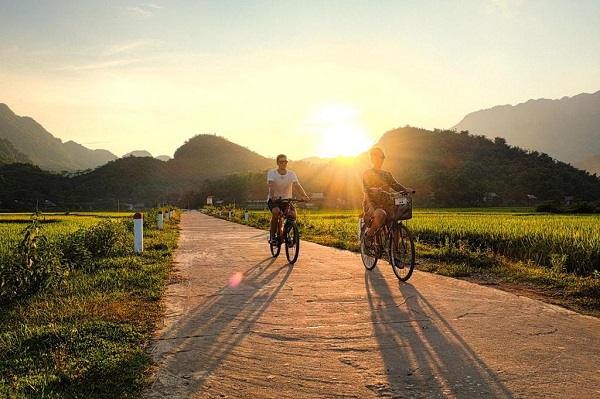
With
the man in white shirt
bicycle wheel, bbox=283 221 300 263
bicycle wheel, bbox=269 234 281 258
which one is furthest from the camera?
bicycle wheel, bbox=269 234 281 258

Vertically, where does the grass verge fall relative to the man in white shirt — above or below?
below

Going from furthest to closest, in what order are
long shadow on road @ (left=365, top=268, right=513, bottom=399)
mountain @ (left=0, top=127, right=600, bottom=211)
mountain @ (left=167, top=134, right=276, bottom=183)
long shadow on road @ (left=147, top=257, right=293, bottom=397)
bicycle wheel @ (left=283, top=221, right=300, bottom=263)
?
mountain @ (left=167, top=134, right=276, bottom=183)
mountain @ (left=0, top=127, right=600, bottom=211)
bicycle wheel @ (left=283, top=221, right=300, bottom=263)
long shadow on road @ (left=147, top=257, right=293, bottom=397)
long shadow on road @ (left=365, top=268, right=513, bottom=399)

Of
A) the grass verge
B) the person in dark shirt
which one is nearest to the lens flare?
the grass verge

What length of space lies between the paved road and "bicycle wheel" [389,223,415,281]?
0.75 feet

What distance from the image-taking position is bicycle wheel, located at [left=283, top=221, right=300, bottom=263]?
918cm

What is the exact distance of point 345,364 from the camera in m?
3.47

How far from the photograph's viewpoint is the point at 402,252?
23.4 ft

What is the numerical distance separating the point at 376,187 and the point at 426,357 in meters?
4.27

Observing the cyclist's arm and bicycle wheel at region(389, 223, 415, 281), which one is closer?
bicycle wheel at region(389, 223, 415, 281)

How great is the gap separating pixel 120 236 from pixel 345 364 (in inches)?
377

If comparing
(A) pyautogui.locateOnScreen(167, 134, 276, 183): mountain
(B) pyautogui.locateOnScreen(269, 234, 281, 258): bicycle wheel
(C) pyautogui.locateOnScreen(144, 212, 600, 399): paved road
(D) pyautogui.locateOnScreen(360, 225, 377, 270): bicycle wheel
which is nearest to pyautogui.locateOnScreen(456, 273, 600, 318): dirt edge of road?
(C) pyautogui.locateOnScreen(144, 212, 600, 399): paved road

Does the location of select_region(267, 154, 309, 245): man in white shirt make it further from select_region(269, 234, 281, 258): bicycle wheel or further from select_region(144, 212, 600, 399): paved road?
select_region(144, 212, 600, 399): paved road

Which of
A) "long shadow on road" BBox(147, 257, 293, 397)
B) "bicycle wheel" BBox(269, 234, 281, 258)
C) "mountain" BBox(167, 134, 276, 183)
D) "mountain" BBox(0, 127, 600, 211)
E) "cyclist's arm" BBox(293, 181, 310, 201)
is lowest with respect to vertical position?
"long shadow on road" BBox(147, 257, 293, 397)

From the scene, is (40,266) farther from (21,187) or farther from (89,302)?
(21,187)
